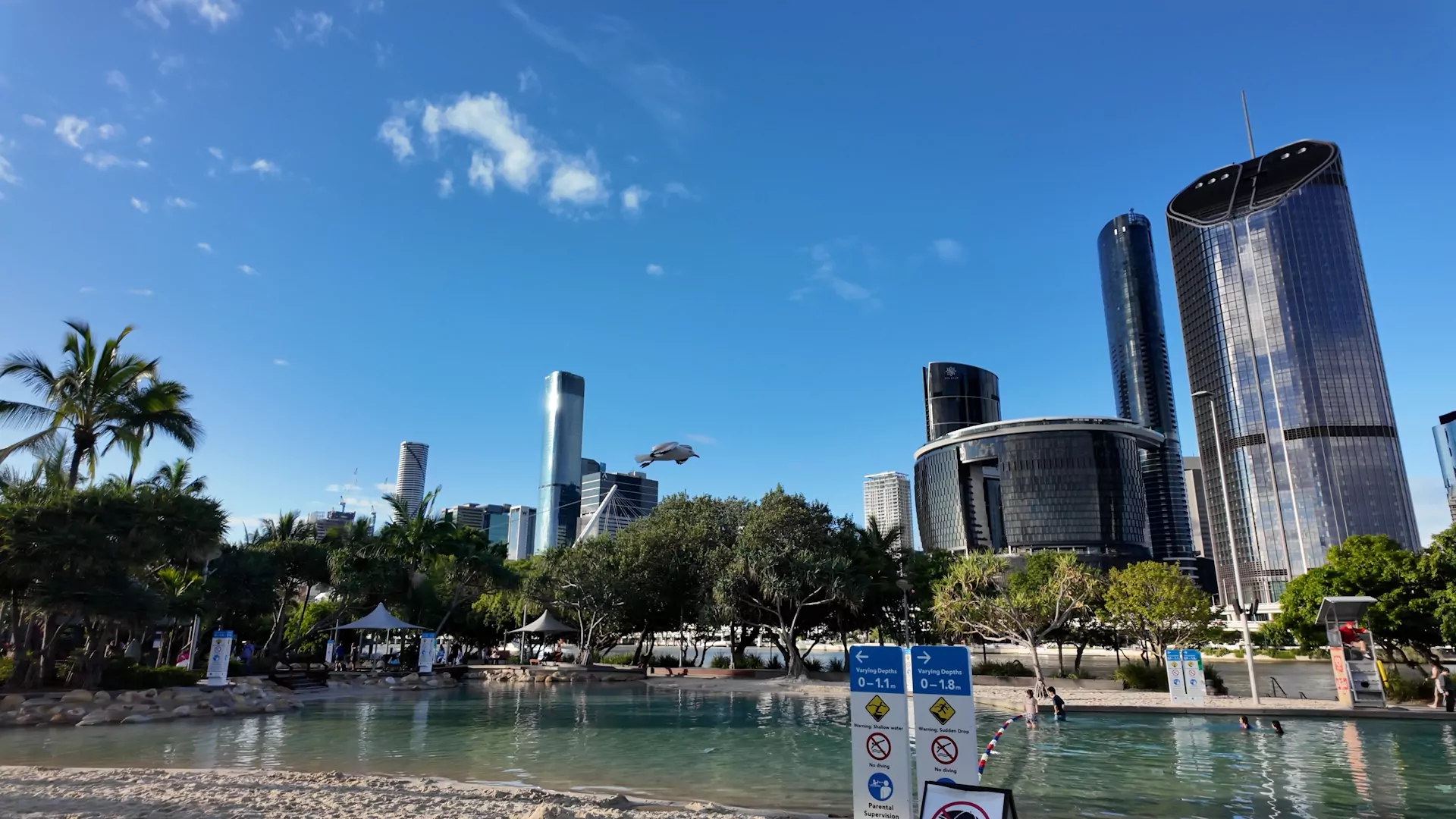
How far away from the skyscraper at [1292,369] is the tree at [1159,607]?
117836mm

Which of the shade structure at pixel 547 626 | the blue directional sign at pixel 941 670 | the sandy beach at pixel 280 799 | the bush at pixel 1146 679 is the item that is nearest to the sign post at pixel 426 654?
the shade structure at pixel 547 626

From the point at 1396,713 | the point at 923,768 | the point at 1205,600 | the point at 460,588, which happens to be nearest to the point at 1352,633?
the point at 1396,713

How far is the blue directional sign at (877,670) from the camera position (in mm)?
9523

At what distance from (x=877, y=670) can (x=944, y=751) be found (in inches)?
47.8

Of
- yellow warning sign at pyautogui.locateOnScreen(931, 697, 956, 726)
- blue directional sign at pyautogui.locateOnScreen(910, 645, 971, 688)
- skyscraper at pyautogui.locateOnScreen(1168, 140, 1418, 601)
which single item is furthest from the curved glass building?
yellow warning sign at pyautogui.locateOnScreen(931, 697, 956, 726)

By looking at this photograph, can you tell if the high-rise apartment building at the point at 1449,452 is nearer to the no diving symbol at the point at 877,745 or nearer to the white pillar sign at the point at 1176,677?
the white pillar sign at the point at 1176,677

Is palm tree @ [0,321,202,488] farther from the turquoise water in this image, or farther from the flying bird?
the flying bird

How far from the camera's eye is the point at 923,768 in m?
8.67

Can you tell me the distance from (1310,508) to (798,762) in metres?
162

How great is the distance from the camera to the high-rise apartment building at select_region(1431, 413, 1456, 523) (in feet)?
598

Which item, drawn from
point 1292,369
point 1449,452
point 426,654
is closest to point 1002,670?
point 426,654

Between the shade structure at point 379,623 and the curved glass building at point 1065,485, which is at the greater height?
the curved glass building at point 1065,485

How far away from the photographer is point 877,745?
31.0ft

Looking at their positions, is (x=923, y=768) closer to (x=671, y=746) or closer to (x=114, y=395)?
(x=671, y=746)
